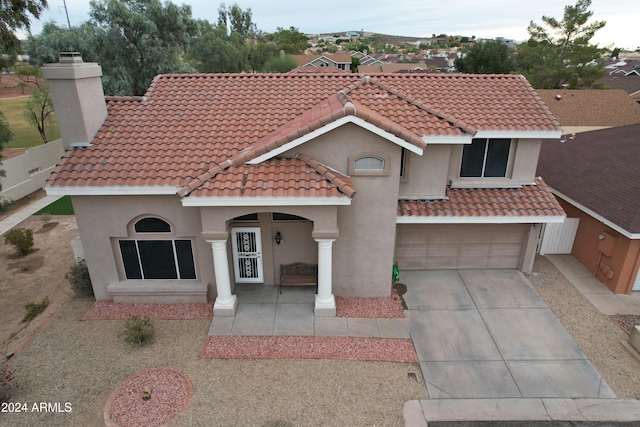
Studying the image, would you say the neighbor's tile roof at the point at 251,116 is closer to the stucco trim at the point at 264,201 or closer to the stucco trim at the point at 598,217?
the stucco trim at the point at 264,201

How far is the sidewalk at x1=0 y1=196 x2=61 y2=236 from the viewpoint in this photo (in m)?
18.4

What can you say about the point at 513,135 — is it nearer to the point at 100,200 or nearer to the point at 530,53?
the point at 100,200

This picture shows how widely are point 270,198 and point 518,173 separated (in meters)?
8.50

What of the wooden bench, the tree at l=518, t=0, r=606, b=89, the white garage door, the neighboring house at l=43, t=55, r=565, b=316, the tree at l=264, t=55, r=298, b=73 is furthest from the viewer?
the tree at l=264, t=55, r=298, b=73

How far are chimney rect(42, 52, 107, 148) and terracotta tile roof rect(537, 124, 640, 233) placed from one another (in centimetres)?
1566

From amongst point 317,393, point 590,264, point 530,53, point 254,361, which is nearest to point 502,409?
point 317,393

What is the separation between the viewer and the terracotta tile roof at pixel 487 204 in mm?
11961

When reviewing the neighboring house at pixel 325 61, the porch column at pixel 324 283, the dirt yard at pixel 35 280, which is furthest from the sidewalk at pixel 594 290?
the neighboring house at pixel 325 61

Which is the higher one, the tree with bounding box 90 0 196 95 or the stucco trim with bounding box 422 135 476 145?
the tree with bounding box 90 0 196 95

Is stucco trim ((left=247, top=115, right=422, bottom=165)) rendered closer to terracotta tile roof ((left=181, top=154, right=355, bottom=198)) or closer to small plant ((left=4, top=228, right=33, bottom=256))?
terracotta tile roof ((left=181, top=154, right=355, bottom=198))

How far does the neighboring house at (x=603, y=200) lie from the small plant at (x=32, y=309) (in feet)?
56.2

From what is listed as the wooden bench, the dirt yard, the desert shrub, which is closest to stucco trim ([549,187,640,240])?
the wooden bench

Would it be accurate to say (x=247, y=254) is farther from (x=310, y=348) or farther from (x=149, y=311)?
(x=310, y=348)

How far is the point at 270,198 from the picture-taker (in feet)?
31.6
